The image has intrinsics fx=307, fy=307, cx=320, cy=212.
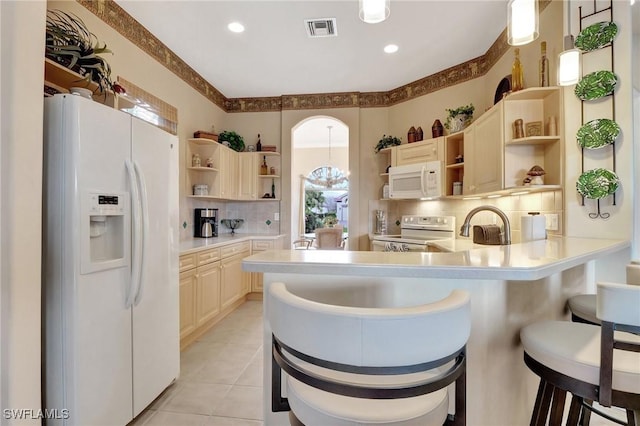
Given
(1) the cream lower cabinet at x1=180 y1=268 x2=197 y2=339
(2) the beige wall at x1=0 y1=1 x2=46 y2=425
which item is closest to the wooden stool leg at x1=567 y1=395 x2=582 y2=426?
(2) the beige wall at x1=0 y1=1 x2=46 y2=425

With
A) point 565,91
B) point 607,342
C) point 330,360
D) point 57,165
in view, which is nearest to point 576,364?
point 607,342

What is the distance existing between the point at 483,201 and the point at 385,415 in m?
3.06

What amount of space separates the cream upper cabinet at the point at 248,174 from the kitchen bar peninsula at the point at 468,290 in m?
3.30

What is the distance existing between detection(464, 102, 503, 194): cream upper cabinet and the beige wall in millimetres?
2837

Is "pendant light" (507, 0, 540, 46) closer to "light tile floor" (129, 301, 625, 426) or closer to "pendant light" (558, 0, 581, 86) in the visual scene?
"pendant light" (558, 0, 581, 86)

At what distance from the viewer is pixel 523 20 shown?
4.54 ft

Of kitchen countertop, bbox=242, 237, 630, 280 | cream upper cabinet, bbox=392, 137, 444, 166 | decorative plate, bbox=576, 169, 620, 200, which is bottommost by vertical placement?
kitchen countertop, bbox=242, 237, 630, 280

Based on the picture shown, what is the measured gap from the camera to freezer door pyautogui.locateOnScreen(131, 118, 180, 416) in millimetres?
1803

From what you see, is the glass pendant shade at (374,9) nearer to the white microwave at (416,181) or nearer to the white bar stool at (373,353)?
the white bar stool at (373,353)

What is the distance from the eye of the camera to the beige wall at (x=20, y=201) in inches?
47.4

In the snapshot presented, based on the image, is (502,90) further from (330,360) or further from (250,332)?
(250,332)

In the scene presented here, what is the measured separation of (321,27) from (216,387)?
124 inches

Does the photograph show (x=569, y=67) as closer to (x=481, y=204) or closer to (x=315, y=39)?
(x=481, y=204)

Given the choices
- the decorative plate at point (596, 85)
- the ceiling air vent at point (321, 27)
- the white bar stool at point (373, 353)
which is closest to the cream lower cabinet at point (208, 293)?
the white bar stool at point (373, 353)
